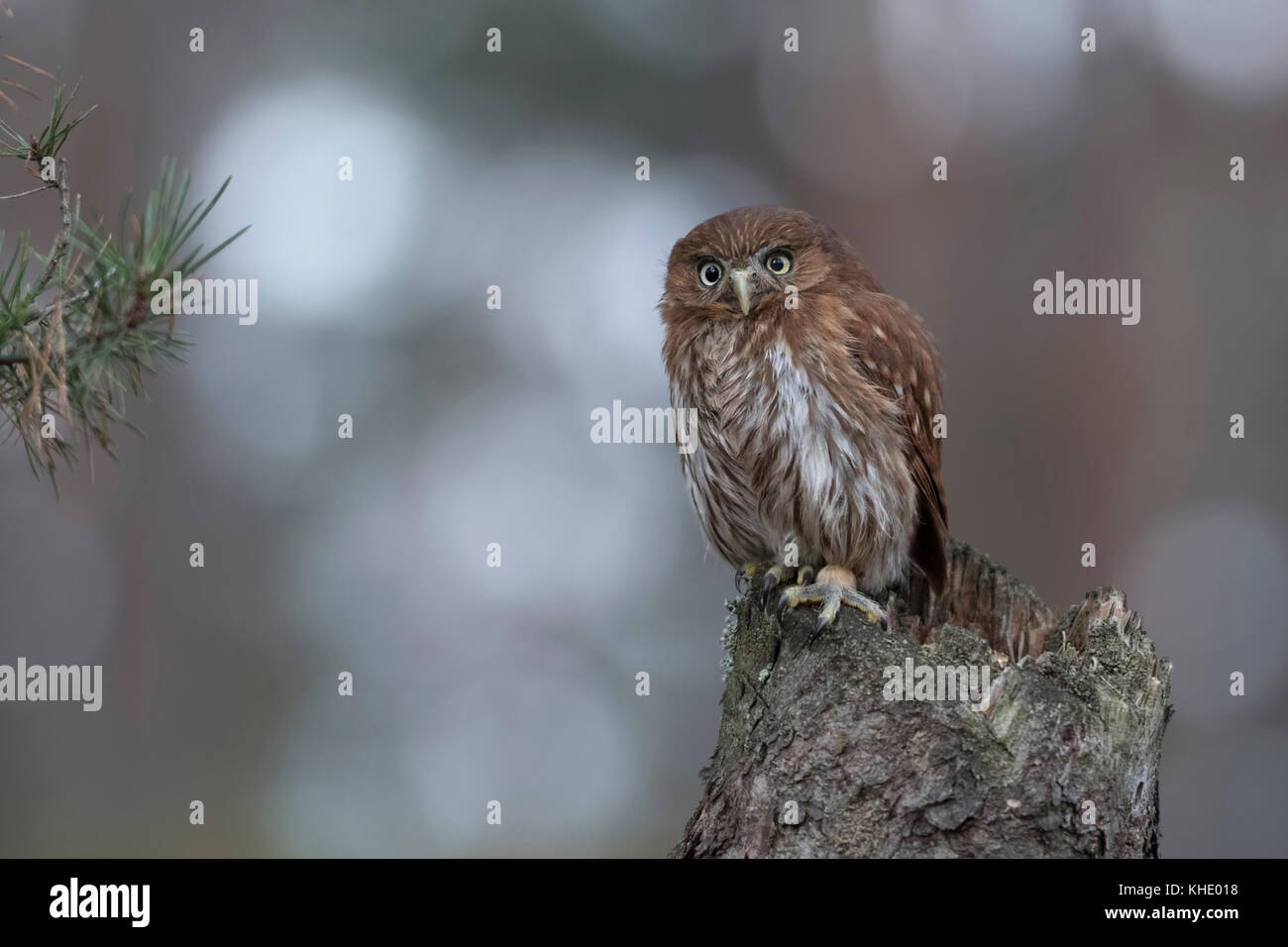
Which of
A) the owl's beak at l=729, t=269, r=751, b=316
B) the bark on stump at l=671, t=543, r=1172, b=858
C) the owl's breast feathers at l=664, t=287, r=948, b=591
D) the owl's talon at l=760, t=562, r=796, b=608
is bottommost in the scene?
the bark on stump at l=671, t=543, r=1172, b=858

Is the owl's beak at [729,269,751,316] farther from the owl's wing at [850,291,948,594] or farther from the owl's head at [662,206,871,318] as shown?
the owl's wing at [850,291,948,594]

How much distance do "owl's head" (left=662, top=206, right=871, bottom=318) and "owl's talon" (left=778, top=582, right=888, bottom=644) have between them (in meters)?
0.93

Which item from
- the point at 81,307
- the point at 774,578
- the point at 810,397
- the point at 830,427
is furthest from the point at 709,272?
the point at 81,307

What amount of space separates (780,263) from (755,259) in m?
0.10

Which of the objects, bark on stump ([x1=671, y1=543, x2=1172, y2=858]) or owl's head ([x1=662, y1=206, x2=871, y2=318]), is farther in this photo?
owl's head ([x1=662, y1=206, x2=871, y2=318])

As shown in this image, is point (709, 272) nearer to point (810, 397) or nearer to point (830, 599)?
point (810, 397)

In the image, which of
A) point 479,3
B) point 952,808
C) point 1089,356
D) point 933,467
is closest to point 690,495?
point 933,467

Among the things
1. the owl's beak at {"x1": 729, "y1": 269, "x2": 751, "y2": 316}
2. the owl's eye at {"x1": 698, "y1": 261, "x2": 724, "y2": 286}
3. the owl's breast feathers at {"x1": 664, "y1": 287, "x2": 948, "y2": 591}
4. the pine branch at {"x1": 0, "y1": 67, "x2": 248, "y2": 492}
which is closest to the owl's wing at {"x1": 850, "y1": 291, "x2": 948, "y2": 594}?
the owl's breast feathers at {"x1": 664, "y1": 287, "x2": 948, "y2": 591}

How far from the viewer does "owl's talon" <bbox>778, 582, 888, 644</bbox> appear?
3.16 metres

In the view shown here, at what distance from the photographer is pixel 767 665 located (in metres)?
3.10

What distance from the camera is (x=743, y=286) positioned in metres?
3.50

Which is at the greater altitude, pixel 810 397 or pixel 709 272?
pixel 709 272

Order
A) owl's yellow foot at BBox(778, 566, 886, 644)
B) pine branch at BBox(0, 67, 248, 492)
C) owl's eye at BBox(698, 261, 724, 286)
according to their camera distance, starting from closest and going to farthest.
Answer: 1. pine branch at BBox(0, 67, 248, 492)
2. owl's yellow foot at BBox(778, 566, 886, 644)
3. owl's eye at BBox(698, 261, 724, 286)

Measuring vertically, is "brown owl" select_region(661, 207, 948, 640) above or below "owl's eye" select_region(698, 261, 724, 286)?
below
